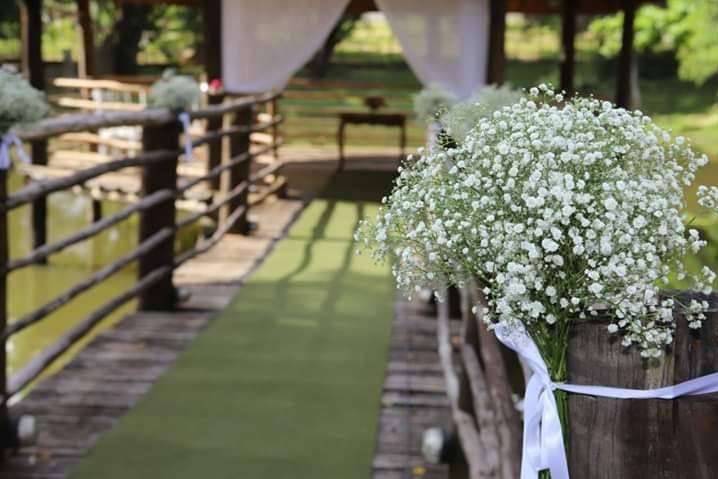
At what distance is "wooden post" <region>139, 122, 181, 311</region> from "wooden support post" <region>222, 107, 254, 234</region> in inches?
72.7

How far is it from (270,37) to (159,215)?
3141 mm

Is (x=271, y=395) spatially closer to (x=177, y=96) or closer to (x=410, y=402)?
(x=410, y=402)

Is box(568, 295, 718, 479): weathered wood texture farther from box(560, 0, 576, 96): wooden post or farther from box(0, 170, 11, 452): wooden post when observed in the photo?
box(560, 0, 576, 96): wooden post

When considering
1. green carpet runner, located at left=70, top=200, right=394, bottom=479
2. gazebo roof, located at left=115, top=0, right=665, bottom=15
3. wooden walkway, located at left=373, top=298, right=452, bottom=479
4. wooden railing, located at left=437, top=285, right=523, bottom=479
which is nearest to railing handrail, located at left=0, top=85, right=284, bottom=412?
green carpet runner, located at left=70, top=200, right=394, bottom=479

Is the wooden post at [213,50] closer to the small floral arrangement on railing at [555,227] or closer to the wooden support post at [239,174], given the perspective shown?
the wooden support post at [239,174]

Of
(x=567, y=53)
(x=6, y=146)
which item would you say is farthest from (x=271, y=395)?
(x=567, y=53)

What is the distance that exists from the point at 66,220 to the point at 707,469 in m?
9.71

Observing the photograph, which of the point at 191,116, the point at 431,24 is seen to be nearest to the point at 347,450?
the point at 191,116

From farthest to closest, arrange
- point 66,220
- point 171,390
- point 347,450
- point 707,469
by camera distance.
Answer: point 66,220 < point 171,390 < point 347,450 < point 707,469

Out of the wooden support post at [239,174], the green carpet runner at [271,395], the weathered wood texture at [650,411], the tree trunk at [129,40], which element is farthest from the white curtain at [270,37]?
the tree trunk at [129,40]

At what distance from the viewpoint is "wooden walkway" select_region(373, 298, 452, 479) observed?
131 inches

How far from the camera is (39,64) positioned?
9.40 meters

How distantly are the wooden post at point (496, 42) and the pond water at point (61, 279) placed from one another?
313 cm

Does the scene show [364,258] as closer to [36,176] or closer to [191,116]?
[191,116]
